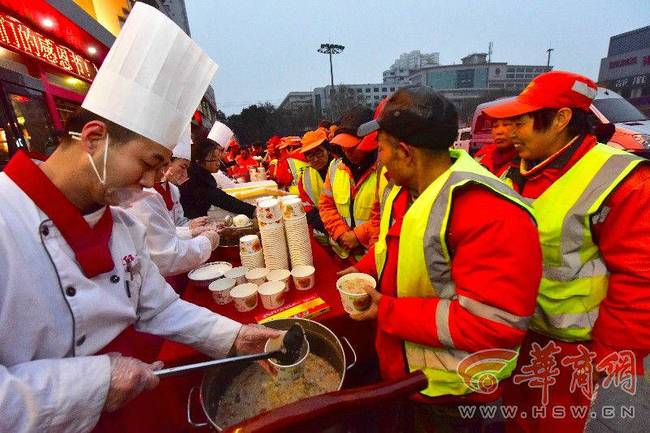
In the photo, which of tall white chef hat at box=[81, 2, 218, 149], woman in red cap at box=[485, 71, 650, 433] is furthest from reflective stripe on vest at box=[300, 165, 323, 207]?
tall white chef hat at box=[81, 2, 218, 149]

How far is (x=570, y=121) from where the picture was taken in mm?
1796

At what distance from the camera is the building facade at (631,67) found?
101 ft

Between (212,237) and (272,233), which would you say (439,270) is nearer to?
(272,233)

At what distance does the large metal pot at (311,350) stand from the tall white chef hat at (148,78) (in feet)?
3.82

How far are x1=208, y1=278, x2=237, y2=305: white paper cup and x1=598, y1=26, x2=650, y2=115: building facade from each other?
41.8 metres

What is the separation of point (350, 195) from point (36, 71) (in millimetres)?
8032

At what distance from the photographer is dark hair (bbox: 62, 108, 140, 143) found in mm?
1240

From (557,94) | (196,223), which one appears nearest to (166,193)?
(196,223)

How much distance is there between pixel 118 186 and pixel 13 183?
33cm

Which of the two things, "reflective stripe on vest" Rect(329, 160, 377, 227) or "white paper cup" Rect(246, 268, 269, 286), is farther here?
"reflective stripe on vest" Rect(329, 160, 377, 227)

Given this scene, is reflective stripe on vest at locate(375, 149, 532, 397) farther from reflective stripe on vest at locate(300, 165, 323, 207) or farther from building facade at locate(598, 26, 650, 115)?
building facade at locate(598, 26, 650, 115)

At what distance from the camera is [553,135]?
→ 182cm

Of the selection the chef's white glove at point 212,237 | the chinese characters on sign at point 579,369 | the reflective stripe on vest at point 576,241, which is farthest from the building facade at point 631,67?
the chef's white glove at point 212,237

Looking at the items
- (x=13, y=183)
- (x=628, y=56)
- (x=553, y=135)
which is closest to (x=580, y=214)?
(x=553, y=135)
